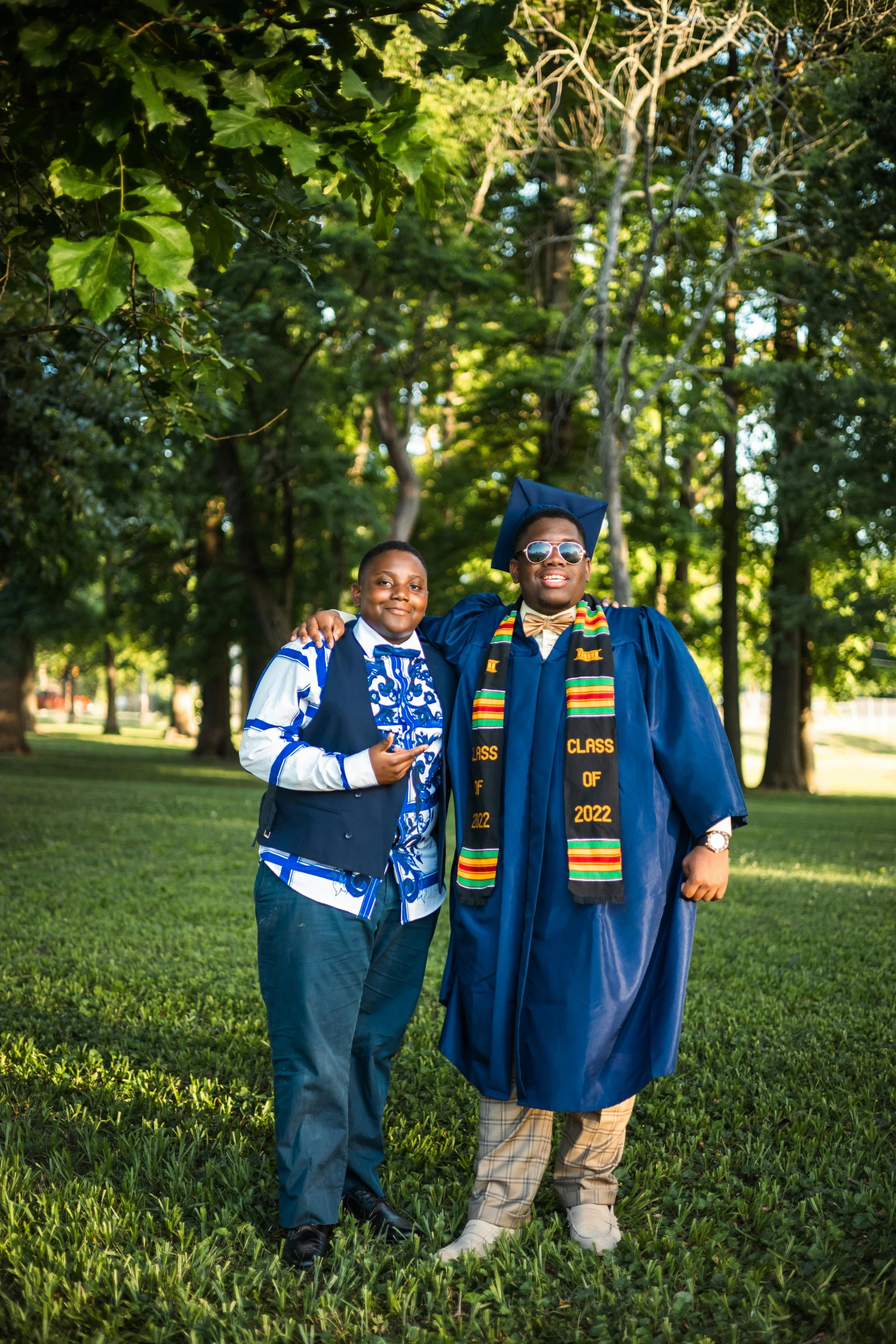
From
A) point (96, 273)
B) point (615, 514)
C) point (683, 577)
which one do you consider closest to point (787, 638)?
point (683, 577)

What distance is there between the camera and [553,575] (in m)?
3.63

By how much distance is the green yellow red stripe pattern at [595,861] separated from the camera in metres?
3.41

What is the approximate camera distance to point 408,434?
1995 cm

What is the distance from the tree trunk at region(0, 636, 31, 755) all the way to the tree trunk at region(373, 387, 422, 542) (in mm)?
12161

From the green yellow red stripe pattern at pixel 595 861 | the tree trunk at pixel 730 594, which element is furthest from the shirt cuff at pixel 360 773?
the tree trunk at pixel 730 594

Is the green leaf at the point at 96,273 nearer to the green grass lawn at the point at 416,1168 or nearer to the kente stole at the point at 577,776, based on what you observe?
the kente stole at the point at 577,776

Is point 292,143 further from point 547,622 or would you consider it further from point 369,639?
point 547,622

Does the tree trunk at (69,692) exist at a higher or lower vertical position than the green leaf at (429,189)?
lower

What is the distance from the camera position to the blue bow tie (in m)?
3.65

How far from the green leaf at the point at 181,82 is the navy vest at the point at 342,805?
1583 millimetres

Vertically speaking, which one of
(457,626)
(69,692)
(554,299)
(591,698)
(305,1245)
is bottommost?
(305,1245)

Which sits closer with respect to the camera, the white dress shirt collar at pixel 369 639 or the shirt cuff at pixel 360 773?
the shirt cuff at pixel 360 773

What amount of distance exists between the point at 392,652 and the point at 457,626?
37cm

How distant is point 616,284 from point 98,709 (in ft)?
327
